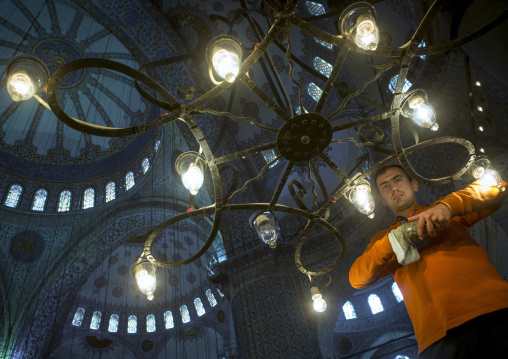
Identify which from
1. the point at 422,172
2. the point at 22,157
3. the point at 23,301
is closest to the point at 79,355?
the point at 23,301

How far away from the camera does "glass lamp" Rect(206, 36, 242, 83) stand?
207cm

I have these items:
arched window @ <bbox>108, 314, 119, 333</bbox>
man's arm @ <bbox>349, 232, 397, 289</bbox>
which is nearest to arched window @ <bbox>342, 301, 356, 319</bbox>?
arched window @ <bbox>108, 314, 119, 333</bbox>

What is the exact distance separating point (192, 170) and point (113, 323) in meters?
16.1

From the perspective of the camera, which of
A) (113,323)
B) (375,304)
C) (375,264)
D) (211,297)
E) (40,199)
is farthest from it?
(211,297)

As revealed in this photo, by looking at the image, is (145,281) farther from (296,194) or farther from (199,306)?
(199,306)

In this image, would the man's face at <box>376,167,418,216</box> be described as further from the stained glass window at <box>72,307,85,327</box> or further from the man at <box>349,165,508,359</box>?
the stained glass window at <box>72,307,85,327</box>

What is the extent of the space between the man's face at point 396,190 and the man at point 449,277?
1.31 feet

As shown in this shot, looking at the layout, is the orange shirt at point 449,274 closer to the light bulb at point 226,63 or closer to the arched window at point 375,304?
the light bulb at point 226,63

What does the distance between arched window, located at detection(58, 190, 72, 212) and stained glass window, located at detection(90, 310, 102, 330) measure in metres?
5.86

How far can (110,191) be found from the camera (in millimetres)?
12555

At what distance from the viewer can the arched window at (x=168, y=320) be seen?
16.1m

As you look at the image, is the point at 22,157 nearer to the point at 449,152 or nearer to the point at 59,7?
the point at 59,7

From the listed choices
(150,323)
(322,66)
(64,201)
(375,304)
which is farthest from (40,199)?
(375,304)

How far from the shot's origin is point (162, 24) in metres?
8.16
